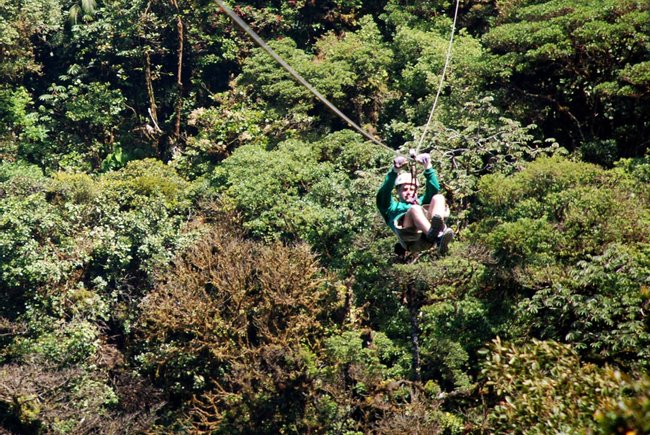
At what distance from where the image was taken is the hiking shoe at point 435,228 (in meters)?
9.91

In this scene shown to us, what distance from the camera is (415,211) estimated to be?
10.2m

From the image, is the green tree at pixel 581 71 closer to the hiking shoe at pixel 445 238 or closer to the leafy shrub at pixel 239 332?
the leafy shrub at pixel 239 332

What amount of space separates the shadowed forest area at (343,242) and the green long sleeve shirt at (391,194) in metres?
2.64

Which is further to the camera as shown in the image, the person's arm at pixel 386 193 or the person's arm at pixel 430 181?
the person's arm at pixel 386 193

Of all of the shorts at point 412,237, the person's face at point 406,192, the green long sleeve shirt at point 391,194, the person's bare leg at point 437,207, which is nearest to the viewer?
the person's bare leg at point 437,207

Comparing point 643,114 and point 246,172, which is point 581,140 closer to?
point 643,114

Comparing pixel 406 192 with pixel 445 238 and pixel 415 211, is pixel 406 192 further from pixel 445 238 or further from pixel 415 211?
pixel 445 238

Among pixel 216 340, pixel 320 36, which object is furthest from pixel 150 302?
pixel 320 36

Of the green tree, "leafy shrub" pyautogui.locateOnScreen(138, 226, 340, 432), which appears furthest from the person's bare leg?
the green tree

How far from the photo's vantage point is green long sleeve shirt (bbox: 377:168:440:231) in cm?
1048

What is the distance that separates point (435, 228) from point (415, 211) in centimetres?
30

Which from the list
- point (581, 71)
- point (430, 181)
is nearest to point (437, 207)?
point (430, 181)

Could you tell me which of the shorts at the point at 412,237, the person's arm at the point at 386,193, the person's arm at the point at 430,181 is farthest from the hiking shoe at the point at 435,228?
the person's arm at the point at 386,193

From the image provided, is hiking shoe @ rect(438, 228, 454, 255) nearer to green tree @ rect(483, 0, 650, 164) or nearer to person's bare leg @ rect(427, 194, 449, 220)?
person's bare leg @ rect(427, 194, 449, 220)
